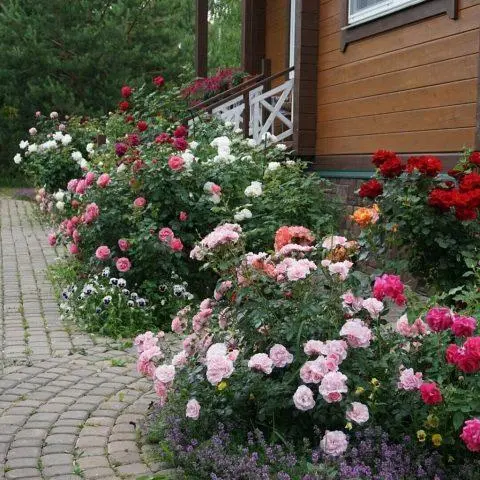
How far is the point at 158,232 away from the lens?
6773 millimetres

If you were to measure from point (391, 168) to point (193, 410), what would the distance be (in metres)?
1.84

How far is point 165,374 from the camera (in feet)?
11.8

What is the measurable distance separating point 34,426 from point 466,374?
7.12ft

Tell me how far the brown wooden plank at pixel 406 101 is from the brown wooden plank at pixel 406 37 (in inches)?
17.3

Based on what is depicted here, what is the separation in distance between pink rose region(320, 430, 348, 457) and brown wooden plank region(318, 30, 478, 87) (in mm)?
4222

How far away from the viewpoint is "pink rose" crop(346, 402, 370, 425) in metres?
3.14

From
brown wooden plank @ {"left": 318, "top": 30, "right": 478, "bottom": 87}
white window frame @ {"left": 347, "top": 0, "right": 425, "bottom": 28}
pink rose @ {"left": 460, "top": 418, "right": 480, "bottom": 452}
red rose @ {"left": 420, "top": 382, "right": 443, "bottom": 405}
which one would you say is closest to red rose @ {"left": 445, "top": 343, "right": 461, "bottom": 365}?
red rose @ {"left": 420, "top": 382, "right": 443, "bottom": 405}

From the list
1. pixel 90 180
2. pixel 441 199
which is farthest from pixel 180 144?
pixel 441 199

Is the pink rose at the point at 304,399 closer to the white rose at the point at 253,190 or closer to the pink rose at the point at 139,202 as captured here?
the pink rose at the point at 139,202

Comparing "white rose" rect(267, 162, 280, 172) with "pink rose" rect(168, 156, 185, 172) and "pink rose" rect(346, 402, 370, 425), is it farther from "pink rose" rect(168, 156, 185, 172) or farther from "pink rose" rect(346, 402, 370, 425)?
"pink rose" rect(346, 402, 370, 425)

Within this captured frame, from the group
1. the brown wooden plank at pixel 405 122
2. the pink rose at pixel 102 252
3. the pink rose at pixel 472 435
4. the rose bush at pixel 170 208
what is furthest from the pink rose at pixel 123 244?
the pink rose at pixel 472 435

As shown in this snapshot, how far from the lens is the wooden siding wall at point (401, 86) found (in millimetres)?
6504

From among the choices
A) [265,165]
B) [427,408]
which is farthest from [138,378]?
[265,165]

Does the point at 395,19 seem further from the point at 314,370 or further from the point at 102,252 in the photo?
the point at 314,370
